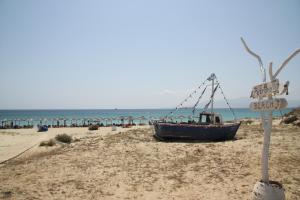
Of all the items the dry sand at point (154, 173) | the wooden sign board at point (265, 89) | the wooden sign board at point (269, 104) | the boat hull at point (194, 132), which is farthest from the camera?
the boat hull at point (194, 132)

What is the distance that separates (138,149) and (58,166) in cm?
469

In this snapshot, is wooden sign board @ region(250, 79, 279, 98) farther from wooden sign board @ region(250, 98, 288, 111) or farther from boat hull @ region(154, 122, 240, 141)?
boat hull @ region(154, 122, 240, 141)

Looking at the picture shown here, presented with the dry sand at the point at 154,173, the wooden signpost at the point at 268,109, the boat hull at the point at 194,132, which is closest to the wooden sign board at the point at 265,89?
the wooden signpost at the point at 268,109

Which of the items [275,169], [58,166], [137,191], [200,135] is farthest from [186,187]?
[200,135]

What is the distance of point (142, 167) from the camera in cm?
1223

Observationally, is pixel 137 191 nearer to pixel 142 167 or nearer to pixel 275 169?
pixel 142 167

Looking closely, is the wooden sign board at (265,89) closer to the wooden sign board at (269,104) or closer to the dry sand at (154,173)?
the wooden sign board at (269,104)

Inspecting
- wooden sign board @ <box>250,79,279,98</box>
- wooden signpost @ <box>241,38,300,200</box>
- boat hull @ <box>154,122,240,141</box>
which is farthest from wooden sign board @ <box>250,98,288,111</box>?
boat hull @ <box>154,122,240,141</box>

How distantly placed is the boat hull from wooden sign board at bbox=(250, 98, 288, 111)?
12.7 meters

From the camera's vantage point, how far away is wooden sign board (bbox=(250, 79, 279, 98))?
6.64 m

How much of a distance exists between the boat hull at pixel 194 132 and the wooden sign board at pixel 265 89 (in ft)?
41.4

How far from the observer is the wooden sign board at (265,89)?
21.8 ft

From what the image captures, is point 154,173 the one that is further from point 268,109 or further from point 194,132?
point 194,132

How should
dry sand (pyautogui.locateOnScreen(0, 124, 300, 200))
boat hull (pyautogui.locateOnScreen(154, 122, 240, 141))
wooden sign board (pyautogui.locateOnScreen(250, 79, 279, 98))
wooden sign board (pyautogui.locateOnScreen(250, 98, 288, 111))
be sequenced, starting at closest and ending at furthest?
wooden sign board (pyautogui.locateOnScreen(250, 98, 288, 111)) → wooden sign board (pyautogui.locateOnScreen(250, 79, 279, 98)) → dry sand (pyautogui.locateOnScreen(0, 124, 300, 200)) → boat hull (pyautogui.locateOnScreen(154, 122, 240, 141))
